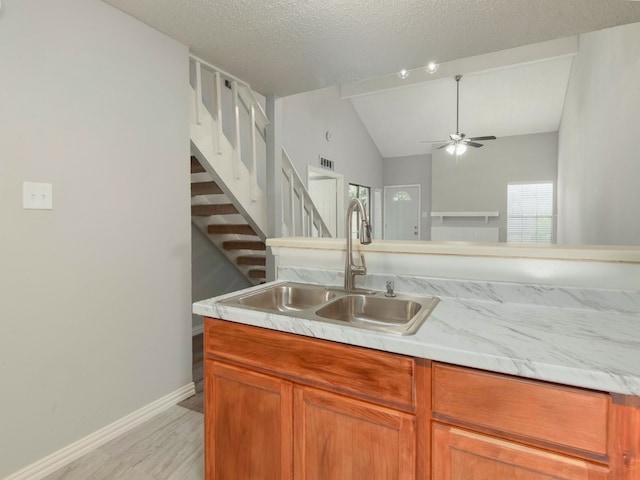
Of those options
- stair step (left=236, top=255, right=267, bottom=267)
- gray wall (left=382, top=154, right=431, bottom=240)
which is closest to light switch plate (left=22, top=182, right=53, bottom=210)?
stair step (left=236, top=255, right=267, bottom=267)

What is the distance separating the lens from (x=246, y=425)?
1313 millimetres

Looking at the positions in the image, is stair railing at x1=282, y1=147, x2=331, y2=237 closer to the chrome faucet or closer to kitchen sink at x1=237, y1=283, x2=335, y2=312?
kitchen sink at x1=237, y1=283, x2=335, y2=312

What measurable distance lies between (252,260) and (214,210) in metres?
0.86

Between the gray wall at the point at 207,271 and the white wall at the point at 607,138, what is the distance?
355 cm

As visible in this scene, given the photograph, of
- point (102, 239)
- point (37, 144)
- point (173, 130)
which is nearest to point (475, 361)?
point (102, 239)

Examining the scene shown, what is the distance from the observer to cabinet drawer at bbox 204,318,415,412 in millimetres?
1043

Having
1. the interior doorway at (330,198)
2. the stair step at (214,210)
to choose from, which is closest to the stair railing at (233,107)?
the stair step at (214,210)

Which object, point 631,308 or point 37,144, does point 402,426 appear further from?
point 37,144

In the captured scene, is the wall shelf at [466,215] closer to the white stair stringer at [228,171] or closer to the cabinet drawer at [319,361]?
the white stair stringer at [228,171]

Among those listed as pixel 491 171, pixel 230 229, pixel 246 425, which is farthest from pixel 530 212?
pixel 246 425

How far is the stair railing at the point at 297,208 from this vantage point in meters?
3.79

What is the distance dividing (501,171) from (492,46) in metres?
6.05

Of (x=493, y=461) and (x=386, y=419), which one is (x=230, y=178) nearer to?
(x=386, y=419)

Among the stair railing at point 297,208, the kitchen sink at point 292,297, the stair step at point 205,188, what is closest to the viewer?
the kitchen sink at point 292,297
